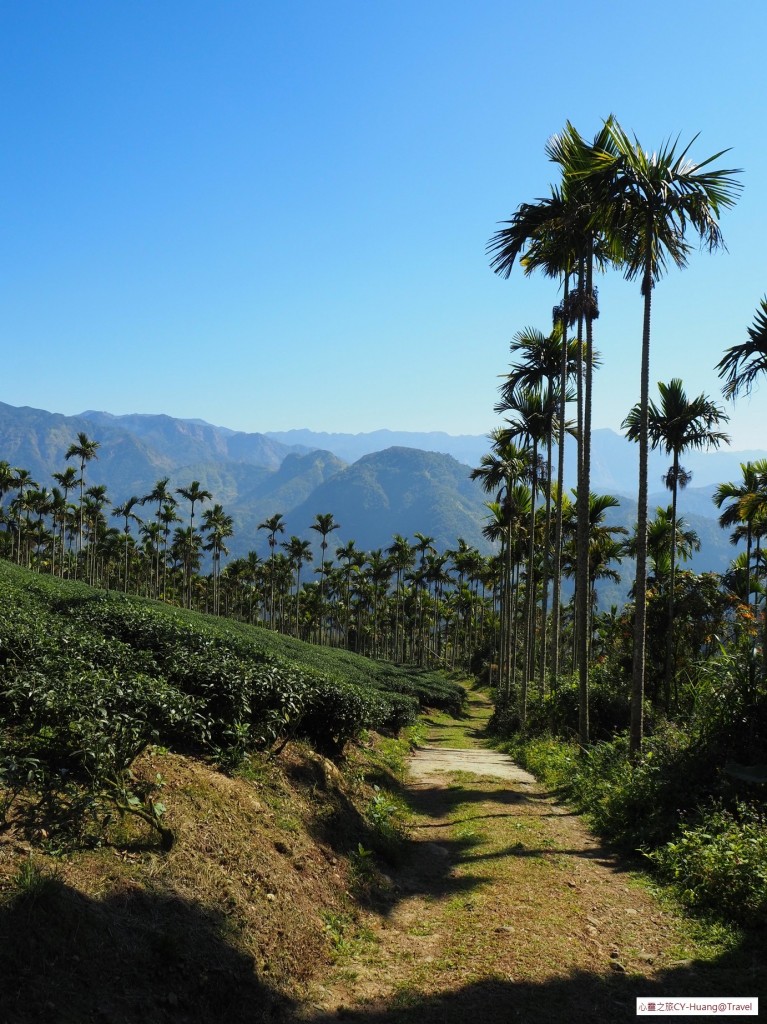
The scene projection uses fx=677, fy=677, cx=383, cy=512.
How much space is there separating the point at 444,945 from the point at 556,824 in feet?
→ 19.0

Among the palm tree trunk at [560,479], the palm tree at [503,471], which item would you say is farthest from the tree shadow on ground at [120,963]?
the palm tree at [503,471]

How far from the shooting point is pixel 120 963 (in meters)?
4.55

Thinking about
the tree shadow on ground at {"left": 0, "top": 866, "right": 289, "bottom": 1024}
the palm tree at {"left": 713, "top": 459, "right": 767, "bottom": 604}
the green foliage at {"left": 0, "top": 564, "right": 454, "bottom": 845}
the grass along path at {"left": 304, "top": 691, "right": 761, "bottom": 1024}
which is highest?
the palm tree at {"left": 713, "top": 459, "right": 767, "bottom": 604}

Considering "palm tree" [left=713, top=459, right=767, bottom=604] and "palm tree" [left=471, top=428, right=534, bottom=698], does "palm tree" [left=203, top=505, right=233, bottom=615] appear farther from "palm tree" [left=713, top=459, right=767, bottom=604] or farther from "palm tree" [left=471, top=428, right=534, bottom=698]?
"palm tree" [left=713, top=459, right=767, bottom=604]

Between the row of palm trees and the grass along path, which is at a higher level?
the row of palm trees

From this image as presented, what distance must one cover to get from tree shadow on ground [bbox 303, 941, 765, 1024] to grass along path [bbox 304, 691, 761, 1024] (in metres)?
0.01

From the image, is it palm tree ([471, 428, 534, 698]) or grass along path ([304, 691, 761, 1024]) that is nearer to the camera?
grass along path ([304, 691, 761, 1024])

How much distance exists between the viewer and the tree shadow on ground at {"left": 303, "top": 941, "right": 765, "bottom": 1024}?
17.1ft

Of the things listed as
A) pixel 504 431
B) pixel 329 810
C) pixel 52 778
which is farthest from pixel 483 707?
pixel 52 778

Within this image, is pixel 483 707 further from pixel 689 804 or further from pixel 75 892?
pixel 75 892

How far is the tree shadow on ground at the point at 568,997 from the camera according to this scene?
521 cm

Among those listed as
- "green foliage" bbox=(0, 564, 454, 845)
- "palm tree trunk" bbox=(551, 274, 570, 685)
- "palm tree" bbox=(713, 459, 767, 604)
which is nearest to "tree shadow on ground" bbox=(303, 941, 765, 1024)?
"green foliage" bbox=(0, 564, 454, 845)

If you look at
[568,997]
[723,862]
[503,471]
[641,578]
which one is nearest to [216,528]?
[503,471]

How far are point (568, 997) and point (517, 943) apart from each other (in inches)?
42.3
